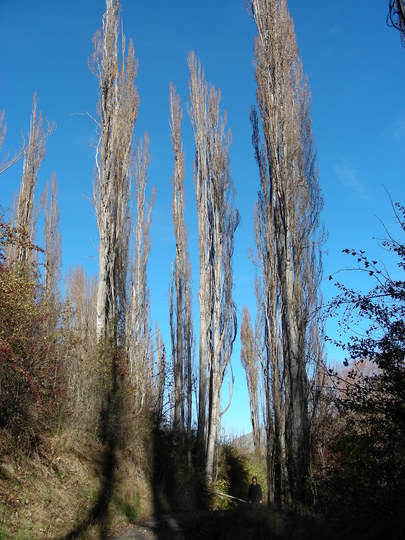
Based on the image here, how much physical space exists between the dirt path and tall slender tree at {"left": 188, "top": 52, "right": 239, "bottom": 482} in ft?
18.4

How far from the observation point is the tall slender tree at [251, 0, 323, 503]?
10805 mm

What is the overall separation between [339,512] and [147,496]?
5.91 meters

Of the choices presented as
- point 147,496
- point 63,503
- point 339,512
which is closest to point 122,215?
point 147,496

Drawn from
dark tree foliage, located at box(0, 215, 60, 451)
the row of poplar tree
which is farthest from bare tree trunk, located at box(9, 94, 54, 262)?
dark tree foliage, located at box(0, 215, 60, 451)

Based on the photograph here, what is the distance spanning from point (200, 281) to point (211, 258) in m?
0.92

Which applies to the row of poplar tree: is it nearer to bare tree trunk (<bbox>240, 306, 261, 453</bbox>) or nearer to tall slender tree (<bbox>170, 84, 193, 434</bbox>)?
tall slender tree (<bbox>170, 84, 193, 434</bbox>)

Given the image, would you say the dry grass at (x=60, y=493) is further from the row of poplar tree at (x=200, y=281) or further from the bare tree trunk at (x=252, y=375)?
the bare tree trunk at (x=252, y=375)

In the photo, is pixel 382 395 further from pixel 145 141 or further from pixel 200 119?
pixel 145 141

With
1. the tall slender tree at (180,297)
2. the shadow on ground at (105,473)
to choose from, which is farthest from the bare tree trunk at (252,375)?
the shadow on ground at (105,473)

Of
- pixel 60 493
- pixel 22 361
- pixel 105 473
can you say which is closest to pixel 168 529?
pixel 60 493

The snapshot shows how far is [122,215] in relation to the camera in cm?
1519

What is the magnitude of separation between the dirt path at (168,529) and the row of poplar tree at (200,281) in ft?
6.94

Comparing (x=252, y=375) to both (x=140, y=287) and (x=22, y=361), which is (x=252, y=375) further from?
(x=22, y=361)

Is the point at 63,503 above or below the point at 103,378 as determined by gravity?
below
